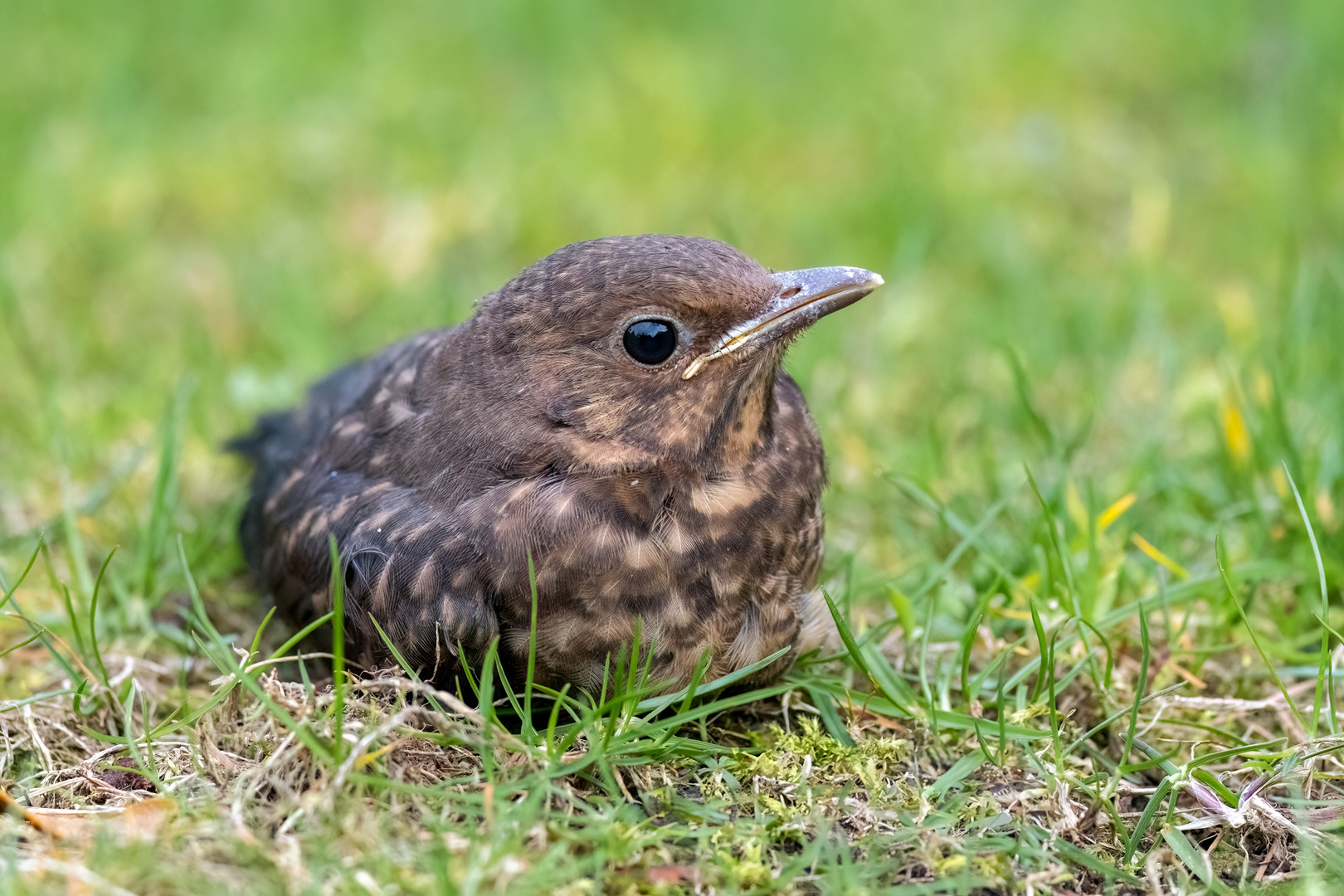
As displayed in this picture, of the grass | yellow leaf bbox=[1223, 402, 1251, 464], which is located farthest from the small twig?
yellow leaf bbox=[1223, 402, 1251, 464]

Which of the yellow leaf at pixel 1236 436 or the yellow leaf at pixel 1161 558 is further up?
the yellow leaf at pixel 1236 436

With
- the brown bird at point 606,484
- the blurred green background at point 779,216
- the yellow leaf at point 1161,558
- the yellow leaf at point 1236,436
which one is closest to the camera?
the brown bird at point 606,484

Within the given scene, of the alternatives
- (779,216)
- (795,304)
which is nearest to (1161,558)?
(795,304)

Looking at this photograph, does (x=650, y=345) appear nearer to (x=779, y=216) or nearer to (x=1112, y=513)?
(x=1112, y=513)

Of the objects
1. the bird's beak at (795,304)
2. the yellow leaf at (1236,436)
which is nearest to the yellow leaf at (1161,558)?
the yellow leaf at (1236,436)

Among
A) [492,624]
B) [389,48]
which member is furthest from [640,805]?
[389,48]

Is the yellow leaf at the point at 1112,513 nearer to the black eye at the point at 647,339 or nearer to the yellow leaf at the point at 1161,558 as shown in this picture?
the yellow leaf at the point at 1161,558

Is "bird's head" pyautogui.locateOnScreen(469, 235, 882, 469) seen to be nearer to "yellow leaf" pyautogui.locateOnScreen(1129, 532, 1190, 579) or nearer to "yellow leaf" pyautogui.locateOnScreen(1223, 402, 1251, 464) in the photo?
"yellow leaf" pyautogui.locateOnScreen(1129, 532, 1190, 579)
